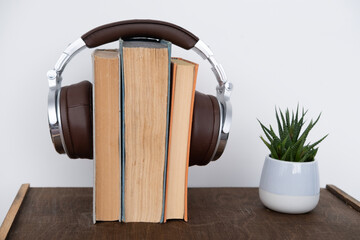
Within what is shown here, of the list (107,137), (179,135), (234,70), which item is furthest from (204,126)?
(234,70)

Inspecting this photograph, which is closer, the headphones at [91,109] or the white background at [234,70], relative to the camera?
the headphones at [91,109]

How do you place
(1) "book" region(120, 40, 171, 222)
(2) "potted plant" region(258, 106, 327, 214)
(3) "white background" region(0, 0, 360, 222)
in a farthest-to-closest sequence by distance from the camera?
(3) "white background" region(0, 0, 360, 222), (2) "potted plant" region(258, 106, 327, 214), (1) "book" region(120, 40, 171, 222)

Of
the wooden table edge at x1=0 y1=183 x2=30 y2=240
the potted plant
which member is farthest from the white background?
the potted plant

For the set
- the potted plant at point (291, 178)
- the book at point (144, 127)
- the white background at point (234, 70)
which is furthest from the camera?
the white background at point (234, 70)

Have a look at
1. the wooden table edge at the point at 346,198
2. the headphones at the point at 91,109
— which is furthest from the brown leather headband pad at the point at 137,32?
the wooden table edge at the point at 346,198

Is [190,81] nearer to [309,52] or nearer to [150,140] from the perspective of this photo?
[150,140]

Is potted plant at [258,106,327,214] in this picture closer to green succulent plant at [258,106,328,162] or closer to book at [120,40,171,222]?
green succulent plant at [258,106,328,162]

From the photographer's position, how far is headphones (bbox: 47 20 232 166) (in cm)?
66

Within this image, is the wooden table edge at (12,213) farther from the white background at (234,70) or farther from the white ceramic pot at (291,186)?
the white ceramic pot at (291,186)

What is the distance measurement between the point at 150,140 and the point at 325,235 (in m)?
0.30

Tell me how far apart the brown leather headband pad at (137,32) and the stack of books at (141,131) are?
0.01m

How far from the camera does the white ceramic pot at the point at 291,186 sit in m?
0.73

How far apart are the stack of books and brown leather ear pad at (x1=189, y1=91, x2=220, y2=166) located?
2 centimetres

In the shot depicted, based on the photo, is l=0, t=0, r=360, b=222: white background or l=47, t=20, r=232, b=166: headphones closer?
l=47, t=20, r=232, b=166: headphones
